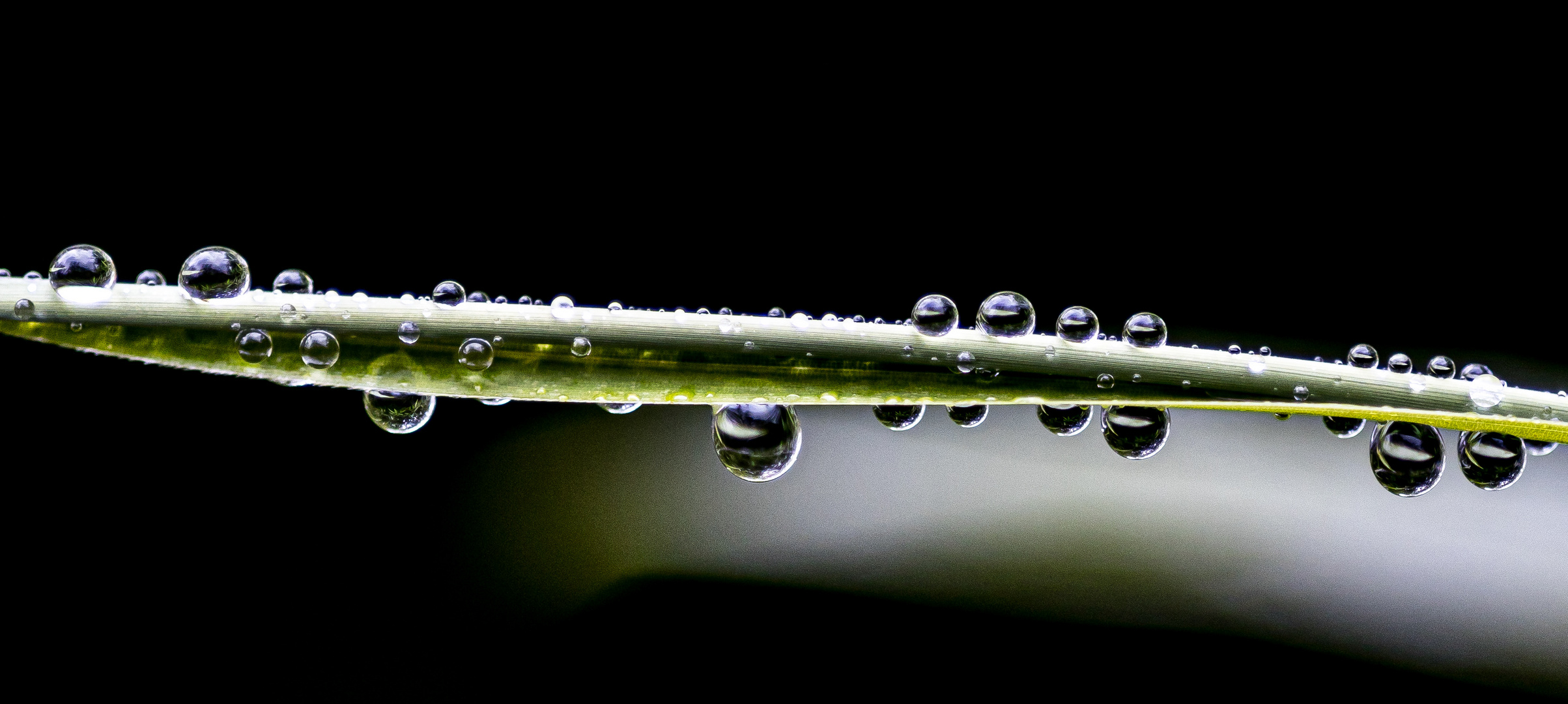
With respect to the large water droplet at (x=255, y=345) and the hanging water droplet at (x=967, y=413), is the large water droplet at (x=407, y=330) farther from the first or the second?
the hanging water droplet at (x=967, y=413)

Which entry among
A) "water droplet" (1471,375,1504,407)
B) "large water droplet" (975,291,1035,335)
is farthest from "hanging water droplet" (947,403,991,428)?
"water droplet" (1471,375,1504,407)

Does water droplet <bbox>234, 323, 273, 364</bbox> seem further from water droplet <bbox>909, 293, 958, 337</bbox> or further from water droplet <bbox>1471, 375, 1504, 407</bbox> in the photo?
water droplet <bbox>1471, 375, 1504, 407</bbox>

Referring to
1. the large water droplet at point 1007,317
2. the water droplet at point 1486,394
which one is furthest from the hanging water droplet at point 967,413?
the water droplet at point 1486,394

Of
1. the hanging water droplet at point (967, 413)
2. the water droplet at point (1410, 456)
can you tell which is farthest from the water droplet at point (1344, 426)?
the hanging water droplet at point (967, 413)

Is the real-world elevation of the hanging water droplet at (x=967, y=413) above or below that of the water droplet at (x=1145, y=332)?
below

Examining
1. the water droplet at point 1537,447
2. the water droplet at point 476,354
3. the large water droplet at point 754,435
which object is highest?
the water droplet at point 1537,447

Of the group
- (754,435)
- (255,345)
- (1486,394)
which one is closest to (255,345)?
(255,345)

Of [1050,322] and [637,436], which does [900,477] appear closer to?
[637,436]

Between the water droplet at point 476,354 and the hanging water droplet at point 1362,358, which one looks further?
the hanging water droplet at point 1362,358

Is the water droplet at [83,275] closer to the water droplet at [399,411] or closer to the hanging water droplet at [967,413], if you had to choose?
the water droplet at [399,411]
